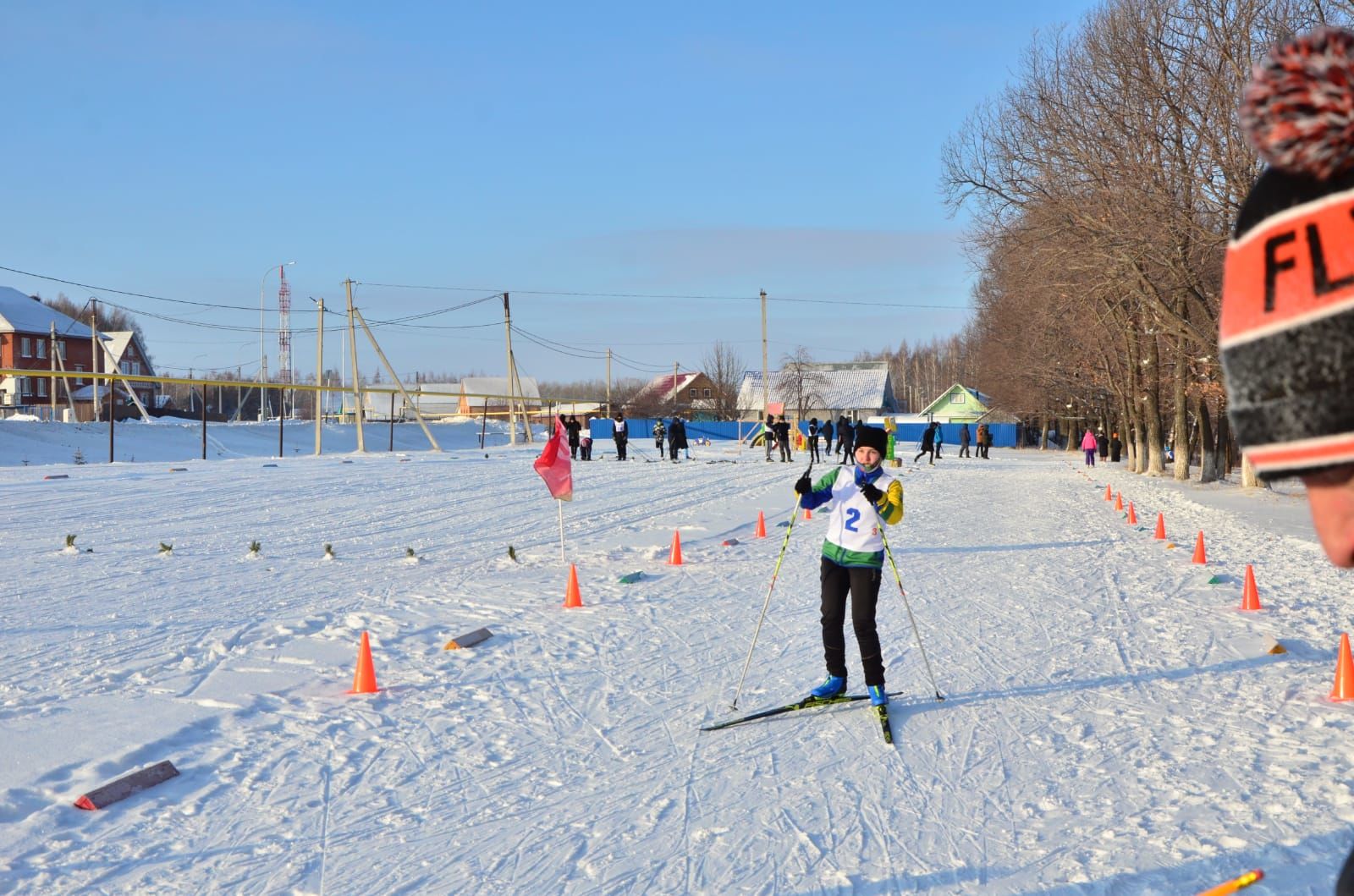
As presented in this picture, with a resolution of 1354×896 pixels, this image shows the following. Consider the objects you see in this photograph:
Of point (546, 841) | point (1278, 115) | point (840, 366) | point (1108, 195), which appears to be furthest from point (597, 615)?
point (840, 366)

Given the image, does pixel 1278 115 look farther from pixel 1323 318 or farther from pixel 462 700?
pixel 462 700

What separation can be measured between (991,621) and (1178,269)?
52.0 feet

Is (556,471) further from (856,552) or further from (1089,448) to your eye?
(1089,448)

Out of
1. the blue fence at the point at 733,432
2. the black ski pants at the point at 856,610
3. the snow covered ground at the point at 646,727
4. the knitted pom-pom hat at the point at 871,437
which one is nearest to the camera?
the snow covered ground at the point at 646,727

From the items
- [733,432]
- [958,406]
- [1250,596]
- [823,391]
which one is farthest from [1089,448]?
[823,391]

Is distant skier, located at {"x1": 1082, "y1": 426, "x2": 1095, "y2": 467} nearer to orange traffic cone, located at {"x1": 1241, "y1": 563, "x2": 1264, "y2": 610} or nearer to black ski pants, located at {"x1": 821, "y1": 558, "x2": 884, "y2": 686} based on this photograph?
orange traffic cone, located at {"x1": 1241, "y1": 563, "x2": 1264, "y2": 610}

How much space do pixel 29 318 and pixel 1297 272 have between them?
81.8 metres

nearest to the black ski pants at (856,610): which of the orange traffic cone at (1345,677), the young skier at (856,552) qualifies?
the young skier at (856,552)

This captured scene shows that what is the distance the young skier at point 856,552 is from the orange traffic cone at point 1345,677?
327 cm

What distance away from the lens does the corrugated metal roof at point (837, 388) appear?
11144 cm

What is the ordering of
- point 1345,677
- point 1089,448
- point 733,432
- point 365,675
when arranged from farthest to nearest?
point 733,432
point 1089,448
point 365,675
point 1345,677

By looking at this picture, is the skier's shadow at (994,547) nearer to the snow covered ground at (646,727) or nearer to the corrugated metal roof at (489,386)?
the snow covered ground at (646,727)

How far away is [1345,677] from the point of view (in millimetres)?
8227

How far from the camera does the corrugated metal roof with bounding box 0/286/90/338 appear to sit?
70.0 meters
